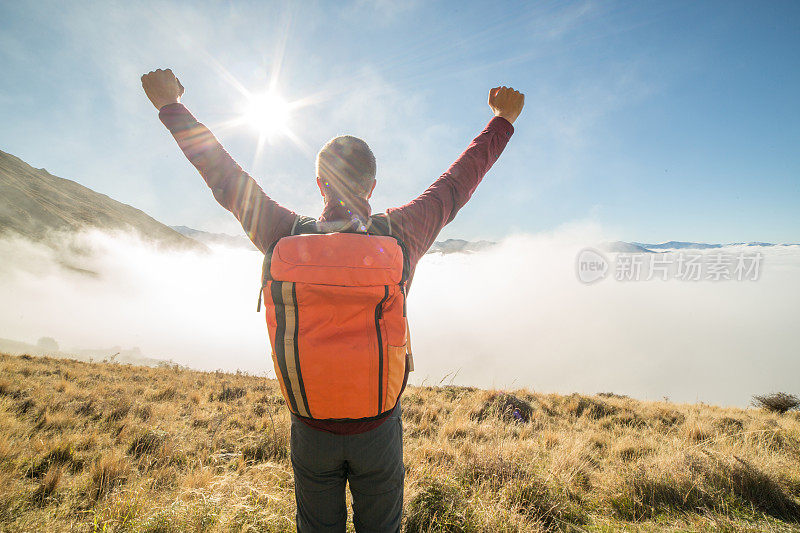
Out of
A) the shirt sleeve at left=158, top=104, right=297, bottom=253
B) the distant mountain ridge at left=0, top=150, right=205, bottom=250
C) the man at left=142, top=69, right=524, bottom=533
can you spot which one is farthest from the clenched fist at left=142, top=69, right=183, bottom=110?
the distant mountain ridge at left=0, top=150, right=205, bottom=250

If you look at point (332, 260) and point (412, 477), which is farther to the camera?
point (412, 477)

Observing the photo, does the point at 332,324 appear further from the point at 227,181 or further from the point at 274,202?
the point at 227,181

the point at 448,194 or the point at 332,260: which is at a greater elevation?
the point at 448,194

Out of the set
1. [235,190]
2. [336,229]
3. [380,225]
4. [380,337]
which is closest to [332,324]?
[380,337]

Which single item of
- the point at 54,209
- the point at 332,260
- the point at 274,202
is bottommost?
the point at 332,260

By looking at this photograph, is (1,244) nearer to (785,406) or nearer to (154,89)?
(154,89)

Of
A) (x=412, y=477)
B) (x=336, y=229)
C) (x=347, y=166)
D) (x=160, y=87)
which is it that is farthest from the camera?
(x=412, y=477)

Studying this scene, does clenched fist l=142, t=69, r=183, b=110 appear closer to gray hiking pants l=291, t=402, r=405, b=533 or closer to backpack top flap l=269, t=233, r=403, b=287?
backpack top flap l=269, t=233, r=403, b=287

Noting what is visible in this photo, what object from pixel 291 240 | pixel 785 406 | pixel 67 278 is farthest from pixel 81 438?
pixel 67 278

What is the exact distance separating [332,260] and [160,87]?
5.20ft

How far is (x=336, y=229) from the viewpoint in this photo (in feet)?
4.97

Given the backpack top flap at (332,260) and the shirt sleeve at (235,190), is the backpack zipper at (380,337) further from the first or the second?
the shirt sleeve at (235,190)

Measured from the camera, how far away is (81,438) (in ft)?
15.0

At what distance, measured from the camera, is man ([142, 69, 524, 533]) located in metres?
1.51
